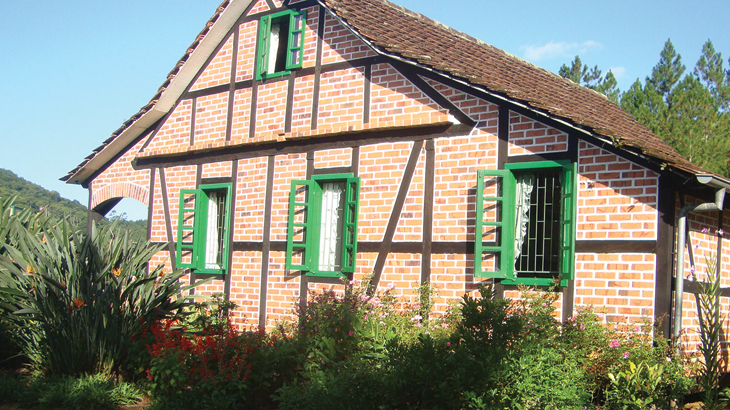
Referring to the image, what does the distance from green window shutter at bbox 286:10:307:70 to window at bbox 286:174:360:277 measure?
1952 mm

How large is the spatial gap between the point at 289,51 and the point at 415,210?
351 cm

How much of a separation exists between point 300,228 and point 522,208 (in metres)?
3.48

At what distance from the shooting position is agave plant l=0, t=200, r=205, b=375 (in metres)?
7.33

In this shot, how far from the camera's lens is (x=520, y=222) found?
834 centimetres

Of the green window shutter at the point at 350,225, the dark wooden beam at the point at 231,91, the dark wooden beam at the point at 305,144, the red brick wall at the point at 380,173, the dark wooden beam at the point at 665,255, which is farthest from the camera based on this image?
the dark wooden beam at the point at 231,91

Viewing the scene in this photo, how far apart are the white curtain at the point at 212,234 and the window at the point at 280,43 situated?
228cm

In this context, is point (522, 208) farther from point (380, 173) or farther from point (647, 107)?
point (647, 107)

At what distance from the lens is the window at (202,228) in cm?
1180

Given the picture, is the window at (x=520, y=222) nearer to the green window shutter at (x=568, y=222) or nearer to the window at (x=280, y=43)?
the green window shutter at (x=568, y=222)

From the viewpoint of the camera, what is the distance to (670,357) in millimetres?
6801

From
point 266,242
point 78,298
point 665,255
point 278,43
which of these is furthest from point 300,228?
point 665,255

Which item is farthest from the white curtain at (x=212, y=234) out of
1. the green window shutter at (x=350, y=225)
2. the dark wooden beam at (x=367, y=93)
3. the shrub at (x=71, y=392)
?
the shrub at (x=71, y=392)

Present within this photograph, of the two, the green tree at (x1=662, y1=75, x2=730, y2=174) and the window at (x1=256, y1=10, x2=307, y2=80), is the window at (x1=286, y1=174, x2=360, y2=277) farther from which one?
the green tree at (x1=662, y1=75, x2=730, y2=174)

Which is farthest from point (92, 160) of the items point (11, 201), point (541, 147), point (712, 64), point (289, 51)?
point (712, 64)
